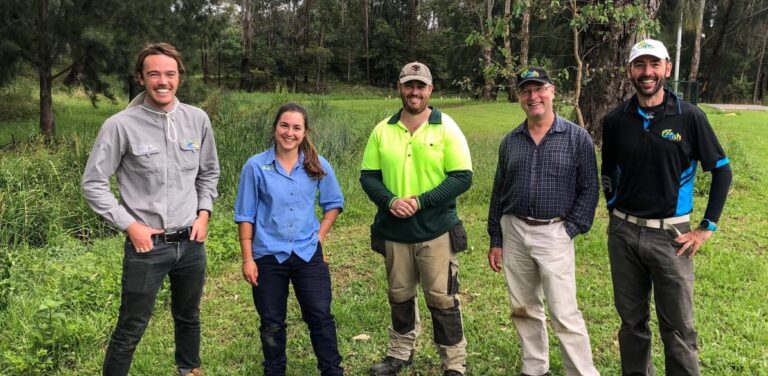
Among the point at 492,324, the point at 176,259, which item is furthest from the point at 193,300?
the point at 492,324

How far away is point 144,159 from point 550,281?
208 cm

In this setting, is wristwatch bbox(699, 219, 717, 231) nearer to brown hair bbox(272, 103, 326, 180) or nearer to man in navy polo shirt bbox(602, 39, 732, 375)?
man in navy polo shirt bbox(602, 39, 732, 375)

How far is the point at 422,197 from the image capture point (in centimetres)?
295

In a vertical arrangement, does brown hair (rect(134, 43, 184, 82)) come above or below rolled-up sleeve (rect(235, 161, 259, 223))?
above

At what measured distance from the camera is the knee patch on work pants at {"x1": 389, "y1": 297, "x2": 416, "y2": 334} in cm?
325

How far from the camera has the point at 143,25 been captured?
12.1 m

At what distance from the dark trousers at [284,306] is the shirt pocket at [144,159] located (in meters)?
0.70

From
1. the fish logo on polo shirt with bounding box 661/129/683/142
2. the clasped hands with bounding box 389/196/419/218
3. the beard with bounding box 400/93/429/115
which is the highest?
the beard with bounding box 400/93/429/115

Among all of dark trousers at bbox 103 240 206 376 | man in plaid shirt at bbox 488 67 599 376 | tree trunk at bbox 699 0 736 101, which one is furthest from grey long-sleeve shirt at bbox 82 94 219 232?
tree trunk at bbox 699 0 736 101

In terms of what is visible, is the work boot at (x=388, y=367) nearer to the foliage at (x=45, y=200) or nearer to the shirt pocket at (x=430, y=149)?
the shirt pocket at (x=430, y=149)

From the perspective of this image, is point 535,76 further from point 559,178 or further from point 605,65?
point 605,65

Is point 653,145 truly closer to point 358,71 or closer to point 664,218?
point 664,218

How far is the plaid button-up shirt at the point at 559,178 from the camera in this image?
2820 millimetres

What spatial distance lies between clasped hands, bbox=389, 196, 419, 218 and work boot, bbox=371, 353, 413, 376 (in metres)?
0.96
